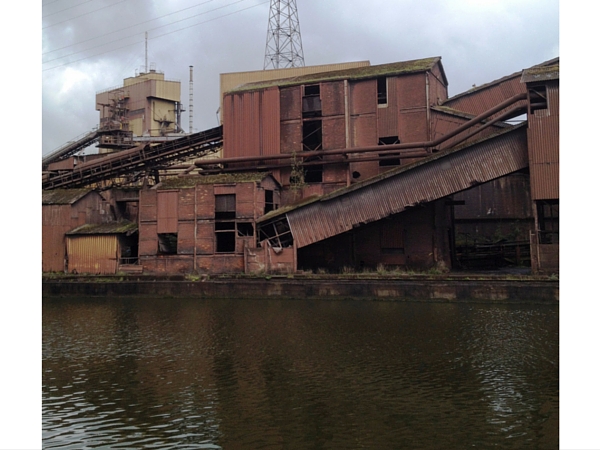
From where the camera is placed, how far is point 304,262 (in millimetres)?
24578

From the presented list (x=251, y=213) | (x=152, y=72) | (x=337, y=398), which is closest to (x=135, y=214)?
(x=251, y=213)

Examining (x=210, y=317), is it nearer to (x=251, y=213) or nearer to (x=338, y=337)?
(x=338, y=337)

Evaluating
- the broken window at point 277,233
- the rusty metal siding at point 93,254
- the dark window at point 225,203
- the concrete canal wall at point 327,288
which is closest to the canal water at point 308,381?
the concrete canal wall at point 327,288

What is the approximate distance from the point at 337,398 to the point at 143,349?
5.90m

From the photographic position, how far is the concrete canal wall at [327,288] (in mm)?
17266

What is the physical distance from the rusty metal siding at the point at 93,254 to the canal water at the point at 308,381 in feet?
28.8

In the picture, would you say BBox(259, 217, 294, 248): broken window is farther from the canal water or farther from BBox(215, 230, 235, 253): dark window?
the canal water

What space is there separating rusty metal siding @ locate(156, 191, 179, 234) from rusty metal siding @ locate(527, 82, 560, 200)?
15.3 m

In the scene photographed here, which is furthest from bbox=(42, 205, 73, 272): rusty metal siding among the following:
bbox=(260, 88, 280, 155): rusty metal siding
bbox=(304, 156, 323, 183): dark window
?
bbox=(304, 156, 323, 183): dark window

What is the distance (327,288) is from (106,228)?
12354 millimetres

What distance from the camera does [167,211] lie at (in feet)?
77.8

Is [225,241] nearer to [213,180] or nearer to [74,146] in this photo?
[213,180]

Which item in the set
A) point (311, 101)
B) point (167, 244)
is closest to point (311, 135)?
point (311, 101)

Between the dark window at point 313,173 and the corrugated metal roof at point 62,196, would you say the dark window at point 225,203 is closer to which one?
the dark window at point 313,173
